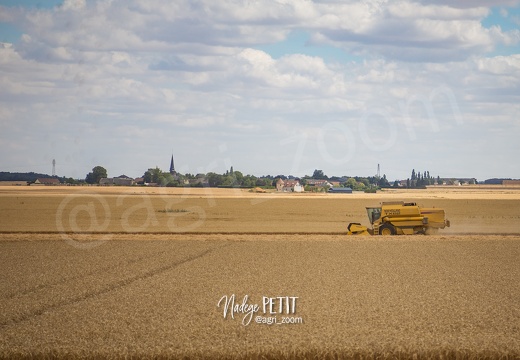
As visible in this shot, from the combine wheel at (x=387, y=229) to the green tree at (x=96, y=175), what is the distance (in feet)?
493

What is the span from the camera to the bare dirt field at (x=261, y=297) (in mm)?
16594

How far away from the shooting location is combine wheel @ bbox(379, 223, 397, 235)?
4472 cm

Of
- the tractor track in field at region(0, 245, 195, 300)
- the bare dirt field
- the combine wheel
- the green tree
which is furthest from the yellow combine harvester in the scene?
the green tree

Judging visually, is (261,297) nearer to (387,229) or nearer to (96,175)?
(387,229)

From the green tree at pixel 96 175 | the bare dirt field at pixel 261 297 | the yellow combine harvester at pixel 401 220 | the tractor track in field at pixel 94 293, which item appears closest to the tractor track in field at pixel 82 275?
the bare dirt field at pixel 261 297

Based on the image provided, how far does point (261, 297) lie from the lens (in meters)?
22.5

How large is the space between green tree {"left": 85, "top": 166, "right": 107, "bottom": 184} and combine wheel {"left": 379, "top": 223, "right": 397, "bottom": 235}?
493 feet

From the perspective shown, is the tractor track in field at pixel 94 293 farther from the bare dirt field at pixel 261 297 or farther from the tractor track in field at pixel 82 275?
the tractor track in field at pixel 82 275

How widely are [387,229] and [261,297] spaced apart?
77.3ft

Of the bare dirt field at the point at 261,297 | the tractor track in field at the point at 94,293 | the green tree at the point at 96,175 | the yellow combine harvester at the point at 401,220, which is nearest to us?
the bare dirt field at the point at 261,297

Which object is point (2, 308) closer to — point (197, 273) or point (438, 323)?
point (197, 273)

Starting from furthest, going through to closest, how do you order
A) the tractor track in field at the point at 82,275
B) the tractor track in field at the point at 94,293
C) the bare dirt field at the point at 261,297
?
the tractor track in field at the point at 82,275
the tractor track in field at the point at 94,293
the bare dirt field at the point at 261,297

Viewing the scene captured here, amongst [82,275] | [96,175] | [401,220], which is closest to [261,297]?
[82,275]

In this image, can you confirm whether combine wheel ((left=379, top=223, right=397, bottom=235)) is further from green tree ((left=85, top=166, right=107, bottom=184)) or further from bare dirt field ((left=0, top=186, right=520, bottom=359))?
green tree ((left=85, top=166, right=107, bottom=184))
